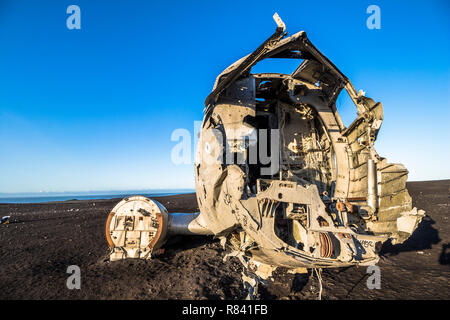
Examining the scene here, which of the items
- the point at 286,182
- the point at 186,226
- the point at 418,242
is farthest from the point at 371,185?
the point at 418,242

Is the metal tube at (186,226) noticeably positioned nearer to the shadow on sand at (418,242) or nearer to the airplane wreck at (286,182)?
the airplane wreck at (286,182)

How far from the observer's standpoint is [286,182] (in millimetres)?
2930

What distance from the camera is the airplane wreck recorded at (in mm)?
2902

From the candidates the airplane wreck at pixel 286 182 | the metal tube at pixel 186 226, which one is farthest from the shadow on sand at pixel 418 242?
the metal tube at pixel 186 226

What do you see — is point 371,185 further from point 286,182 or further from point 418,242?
point 418,242

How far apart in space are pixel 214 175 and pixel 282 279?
2969mm

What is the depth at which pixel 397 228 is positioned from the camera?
363 cm

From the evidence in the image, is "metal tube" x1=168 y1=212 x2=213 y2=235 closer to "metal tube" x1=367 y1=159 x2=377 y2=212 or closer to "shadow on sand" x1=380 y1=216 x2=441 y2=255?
"metal tube" x1=367 y1=159 x2=377 y2=212

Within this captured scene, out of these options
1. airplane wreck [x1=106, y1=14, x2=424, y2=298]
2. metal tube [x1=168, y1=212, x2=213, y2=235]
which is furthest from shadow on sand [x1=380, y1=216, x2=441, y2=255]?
metal tube [x1=168, y1=212, x2=213, y2=235]

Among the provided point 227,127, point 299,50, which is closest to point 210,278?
point 227,127

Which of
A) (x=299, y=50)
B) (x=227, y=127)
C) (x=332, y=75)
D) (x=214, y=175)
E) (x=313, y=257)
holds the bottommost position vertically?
(x=313, y=257)
